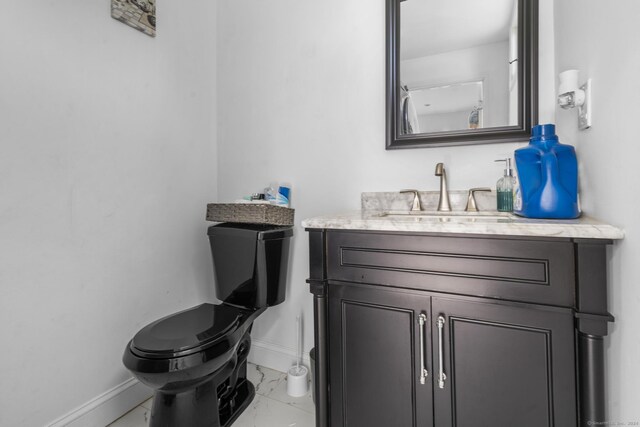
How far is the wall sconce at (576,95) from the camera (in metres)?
0.90

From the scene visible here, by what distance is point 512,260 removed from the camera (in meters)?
0.81

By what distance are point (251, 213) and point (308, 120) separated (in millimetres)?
599

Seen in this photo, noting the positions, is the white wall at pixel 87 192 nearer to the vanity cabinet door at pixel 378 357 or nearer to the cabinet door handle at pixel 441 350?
the vanity cabinet door at pixel 378 357

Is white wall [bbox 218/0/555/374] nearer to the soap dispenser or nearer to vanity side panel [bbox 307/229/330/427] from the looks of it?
the soap dispenser

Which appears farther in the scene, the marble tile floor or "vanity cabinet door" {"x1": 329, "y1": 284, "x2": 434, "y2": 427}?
the marble tile floor

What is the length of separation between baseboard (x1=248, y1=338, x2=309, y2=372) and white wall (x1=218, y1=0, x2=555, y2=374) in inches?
0.6

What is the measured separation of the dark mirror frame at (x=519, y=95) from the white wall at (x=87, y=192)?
1.12 m

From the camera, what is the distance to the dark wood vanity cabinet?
0.76 meters

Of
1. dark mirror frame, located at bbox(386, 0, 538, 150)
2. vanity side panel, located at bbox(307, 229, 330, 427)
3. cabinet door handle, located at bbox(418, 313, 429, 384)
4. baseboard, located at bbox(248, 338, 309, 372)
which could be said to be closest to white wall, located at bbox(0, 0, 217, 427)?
baseboard, located at bbox(248, 338, 309, 372)

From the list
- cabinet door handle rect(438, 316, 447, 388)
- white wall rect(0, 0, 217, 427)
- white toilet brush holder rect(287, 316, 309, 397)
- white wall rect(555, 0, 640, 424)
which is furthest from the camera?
white toilet brush holder rect(287, 316, 309, 397)

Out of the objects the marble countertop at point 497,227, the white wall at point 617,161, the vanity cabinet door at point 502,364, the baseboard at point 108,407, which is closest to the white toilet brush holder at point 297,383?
the baseboard at point 108,407

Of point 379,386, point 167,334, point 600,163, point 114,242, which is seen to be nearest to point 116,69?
point 114,242

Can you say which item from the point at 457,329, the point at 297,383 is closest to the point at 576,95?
A: the point at 457,329

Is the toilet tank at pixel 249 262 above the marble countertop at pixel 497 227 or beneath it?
beneath
